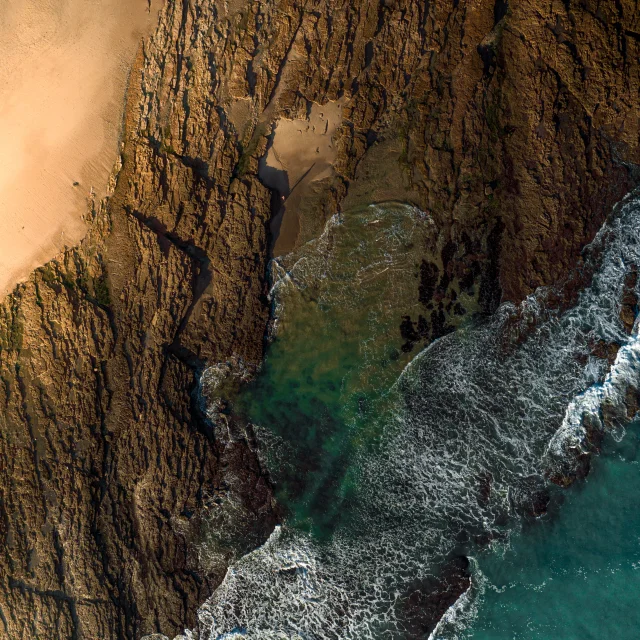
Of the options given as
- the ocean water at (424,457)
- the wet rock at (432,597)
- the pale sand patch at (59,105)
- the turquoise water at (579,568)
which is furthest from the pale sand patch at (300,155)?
the turquoise water at (579,568)

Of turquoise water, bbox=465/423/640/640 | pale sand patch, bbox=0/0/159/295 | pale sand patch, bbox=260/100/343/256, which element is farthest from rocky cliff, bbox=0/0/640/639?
turquoise water, bbox=465/423/640/640

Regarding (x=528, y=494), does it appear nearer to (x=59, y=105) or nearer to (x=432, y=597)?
(x=432, y=597)

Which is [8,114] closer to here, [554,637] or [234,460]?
[234,460]

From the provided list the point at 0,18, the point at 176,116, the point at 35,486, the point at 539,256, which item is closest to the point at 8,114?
the point at 0,18

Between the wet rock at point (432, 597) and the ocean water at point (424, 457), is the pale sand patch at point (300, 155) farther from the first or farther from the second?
the wet rock at point (432, 597)

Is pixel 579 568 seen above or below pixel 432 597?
below

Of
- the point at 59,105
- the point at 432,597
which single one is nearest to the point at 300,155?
the point at 59,105

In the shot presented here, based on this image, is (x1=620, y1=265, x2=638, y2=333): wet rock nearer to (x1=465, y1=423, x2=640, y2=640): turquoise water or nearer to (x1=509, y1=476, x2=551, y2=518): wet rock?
(x1=465, y1=423, x2=640, y2=640): turquoise water
